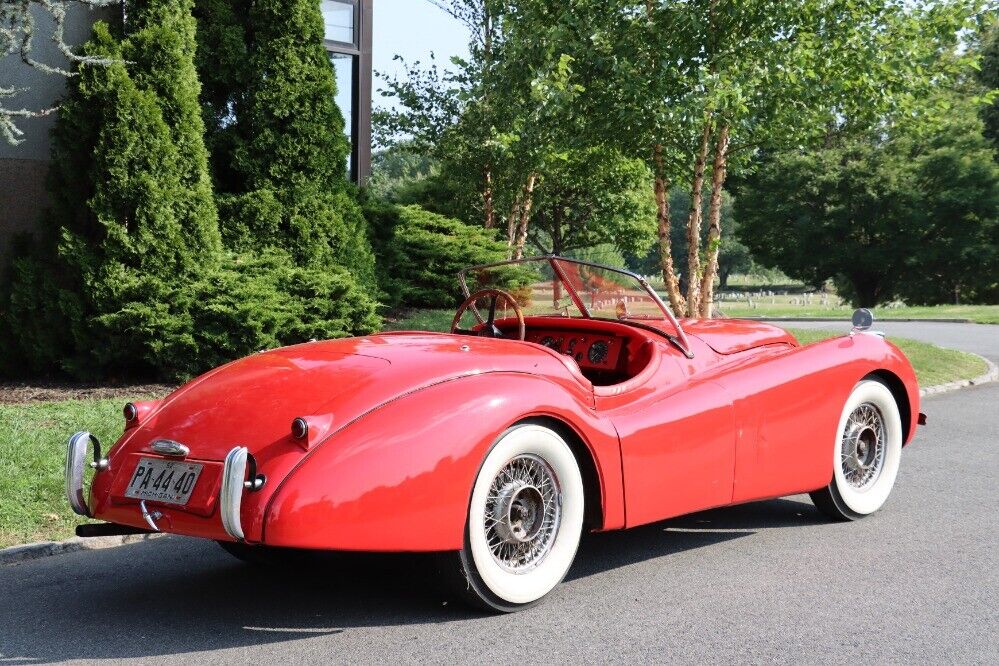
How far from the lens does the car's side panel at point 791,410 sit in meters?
5.30

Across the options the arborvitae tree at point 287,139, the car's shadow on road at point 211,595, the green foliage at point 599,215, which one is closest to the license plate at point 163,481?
the car's shadow on road at point 211,595

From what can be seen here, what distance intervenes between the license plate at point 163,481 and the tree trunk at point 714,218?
10.4 meters

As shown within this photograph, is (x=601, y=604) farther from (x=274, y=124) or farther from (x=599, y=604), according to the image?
(x=274, y=124)

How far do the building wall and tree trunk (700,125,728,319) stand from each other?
747cm

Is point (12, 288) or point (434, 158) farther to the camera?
point (434, 158)

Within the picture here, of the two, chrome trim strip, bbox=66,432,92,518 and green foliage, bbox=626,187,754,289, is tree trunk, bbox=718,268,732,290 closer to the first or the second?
green foliage, bbox=626,187,754,289

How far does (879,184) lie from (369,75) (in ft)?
111

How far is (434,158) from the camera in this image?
23.1 m

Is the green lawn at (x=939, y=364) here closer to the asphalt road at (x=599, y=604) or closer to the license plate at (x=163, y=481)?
the asphalt road at (x=599, y=604)

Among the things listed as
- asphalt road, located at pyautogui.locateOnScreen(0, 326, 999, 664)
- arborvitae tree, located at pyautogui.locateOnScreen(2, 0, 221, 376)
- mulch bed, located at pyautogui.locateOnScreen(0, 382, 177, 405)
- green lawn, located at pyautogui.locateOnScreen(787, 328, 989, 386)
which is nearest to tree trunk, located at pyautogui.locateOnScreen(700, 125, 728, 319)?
green lawn, located at pyautogui.locateOnScreen(787, 328, 989, 386)

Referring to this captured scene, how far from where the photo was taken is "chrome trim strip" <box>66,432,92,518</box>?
14.6 feet

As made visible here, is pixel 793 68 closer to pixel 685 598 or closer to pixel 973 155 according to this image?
pixel 685 598

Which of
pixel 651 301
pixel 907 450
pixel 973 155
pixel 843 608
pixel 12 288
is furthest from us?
pixel 973 155

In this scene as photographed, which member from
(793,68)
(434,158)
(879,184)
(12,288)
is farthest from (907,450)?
(879,184)
